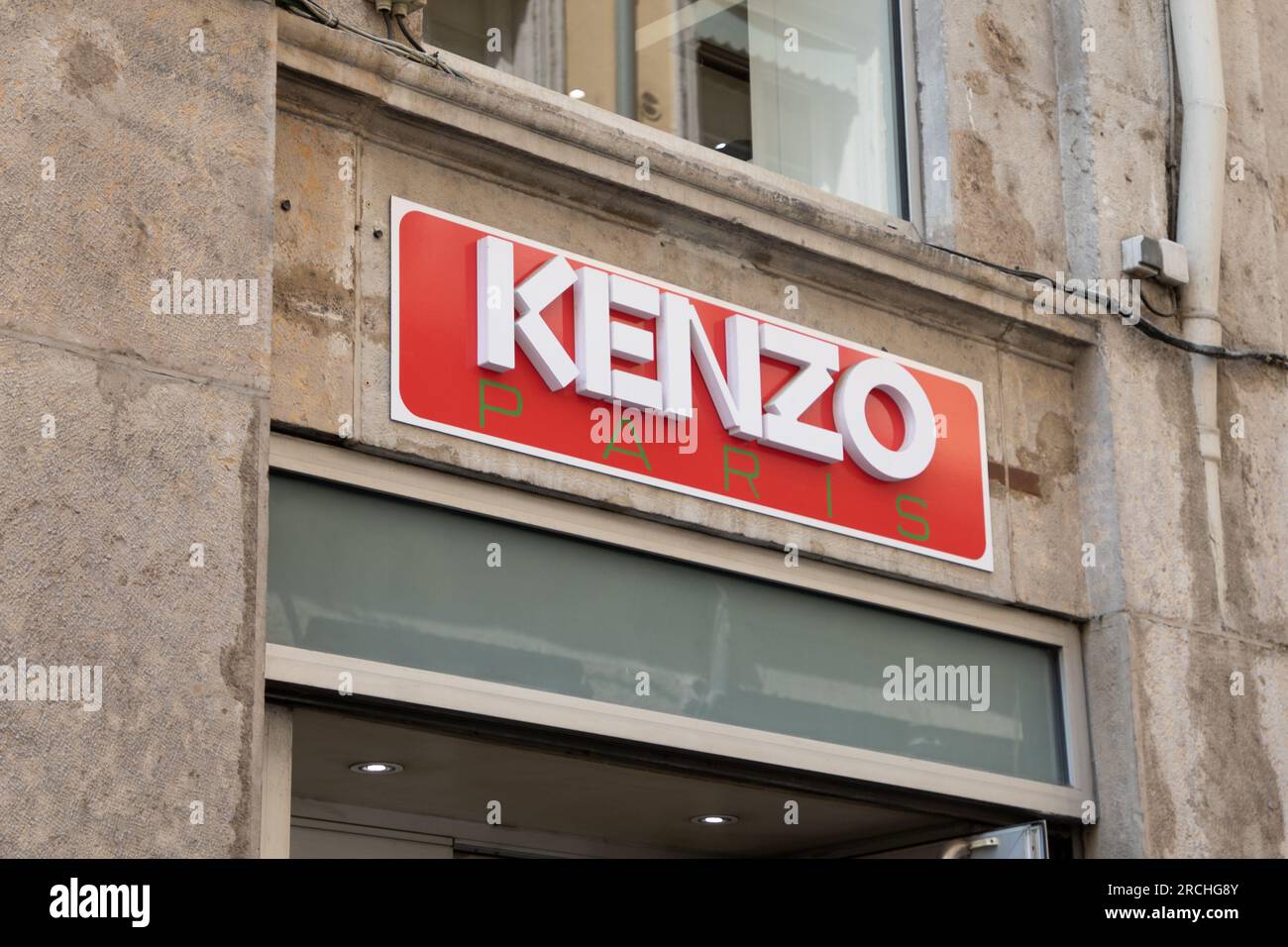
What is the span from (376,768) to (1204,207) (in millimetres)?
4123

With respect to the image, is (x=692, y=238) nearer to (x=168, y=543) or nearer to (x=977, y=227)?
(x=977, y=227)

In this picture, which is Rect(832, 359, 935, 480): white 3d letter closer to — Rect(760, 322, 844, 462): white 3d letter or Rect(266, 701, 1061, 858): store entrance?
Rect(760, 322, 844, 462): white 3d letter

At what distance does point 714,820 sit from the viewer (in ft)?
24.0

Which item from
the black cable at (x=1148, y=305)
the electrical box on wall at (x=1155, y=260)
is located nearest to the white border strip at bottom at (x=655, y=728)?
the black cable at (x=1148, y=305)

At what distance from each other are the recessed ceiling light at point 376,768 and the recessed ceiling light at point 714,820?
134cm

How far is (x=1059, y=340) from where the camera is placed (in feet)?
25.2

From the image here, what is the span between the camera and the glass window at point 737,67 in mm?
6805

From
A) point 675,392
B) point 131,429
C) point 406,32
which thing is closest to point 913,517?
point 675,392

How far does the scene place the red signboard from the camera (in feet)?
19.5

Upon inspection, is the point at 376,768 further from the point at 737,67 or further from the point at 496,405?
the point at 737,67

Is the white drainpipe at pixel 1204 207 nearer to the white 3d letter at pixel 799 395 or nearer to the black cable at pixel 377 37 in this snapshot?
the white 3d letter at pixel 799 395

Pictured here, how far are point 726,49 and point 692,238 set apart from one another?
3.69 ft

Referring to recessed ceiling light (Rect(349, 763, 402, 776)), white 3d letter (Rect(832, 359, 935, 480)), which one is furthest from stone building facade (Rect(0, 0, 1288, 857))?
recessed ceiling light (Rect(349, 763, 402, 776))

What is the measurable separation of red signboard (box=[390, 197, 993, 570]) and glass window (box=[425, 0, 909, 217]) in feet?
2.75
